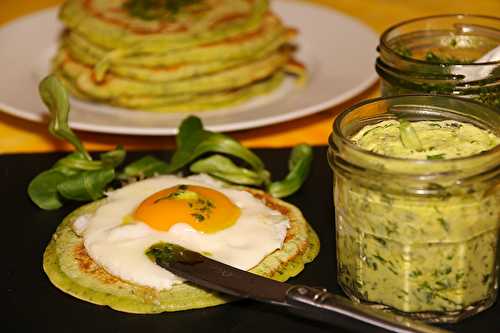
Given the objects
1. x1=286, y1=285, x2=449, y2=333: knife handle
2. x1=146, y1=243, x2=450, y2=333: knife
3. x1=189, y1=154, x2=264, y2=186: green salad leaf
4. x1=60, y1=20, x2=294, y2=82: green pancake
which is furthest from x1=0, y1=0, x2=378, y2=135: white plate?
x1=286, y1=285, x2=449, y2=333: knife handle

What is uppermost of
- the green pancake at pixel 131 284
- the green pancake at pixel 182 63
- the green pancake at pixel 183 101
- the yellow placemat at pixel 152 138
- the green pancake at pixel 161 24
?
the green pancake at pixel 161 24

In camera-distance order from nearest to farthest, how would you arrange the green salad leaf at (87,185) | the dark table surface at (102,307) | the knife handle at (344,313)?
the knife handle at (344,313) → the dark table surface at (102,307) → the green salad leaf at (87,185)

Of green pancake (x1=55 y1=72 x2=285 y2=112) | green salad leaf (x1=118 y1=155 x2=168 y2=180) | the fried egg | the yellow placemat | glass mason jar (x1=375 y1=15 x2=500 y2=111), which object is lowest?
the yellow placemat

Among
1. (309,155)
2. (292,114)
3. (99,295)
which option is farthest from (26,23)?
(99,295)

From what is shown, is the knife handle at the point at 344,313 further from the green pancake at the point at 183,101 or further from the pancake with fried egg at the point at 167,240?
the green pancake at the point at 183,101

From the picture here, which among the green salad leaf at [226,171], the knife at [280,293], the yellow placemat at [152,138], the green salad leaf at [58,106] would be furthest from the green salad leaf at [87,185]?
the yellow placemat at [152,138]

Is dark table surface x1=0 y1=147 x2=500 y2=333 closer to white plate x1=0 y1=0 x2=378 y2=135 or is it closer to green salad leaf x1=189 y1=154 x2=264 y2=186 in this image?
green salad leaf x1=189 y1=154 x2=264 y2=186
